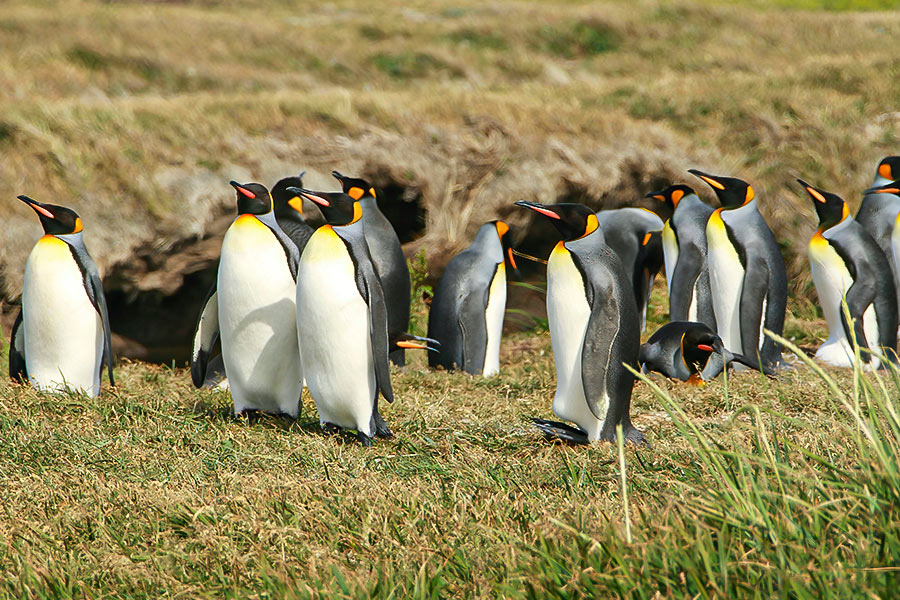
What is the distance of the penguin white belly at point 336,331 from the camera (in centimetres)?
473

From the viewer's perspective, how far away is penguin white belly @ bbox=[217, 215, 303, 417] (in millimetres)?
5070

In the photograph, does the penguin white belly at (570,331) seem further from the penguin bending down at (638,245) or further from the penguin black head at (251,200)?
the penguin bending down at (638,245)

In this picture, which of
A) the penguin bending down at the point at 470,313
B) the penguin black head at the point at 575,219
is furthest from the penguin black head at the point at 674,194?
the penguin black head at the point at 575,219

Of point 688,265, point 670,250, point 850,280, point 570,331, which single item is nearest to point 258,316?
point 570,331

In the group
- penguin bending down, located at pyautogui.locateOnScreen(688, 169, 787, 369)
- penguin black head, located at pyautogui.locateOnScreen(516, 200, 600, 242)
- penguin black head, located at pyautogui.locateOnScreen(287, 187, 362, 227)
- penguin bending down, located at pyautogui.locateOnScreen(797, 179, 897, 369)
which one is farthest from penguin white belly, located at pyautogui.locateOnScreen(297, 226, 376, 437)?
penguin bending down, located at pyautogui.locateOnScreen(797, 179, 897, 369)

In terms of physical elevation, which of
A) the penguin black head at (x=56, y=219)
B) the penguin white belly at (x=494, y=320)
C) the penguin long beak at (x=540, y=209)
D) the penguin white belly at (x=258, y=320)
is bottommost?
the penguin white belly at (x=494, y=320)

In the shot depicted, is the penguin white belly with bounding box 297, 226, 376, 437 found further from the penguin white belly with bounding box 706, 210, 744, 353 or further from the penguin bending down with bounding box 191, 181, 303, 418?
the penguin white belly with bounding box 706, 210, 744, 353

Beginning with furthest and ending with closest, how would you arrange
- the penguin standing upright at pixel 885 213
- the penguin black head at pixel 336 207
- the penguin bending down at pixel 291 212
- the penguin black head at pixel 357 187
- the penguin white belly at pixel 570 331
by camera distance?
1. the penguin standing upright at pixel 885 213
2. the penguin black head at pixel 357 187
3. the penguin bending down at pixel 291 212
4. the penguin black head at pixel 336 207
5. the penguin white belly at pixel 570 331

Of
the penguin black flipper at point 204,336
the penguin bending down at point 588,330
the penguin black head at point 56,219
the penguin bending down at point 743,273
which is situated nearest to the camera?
the penguin bending down at point 588,330

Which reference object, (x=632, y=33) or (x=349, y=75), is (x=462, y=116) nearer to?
(x=349, y=75)

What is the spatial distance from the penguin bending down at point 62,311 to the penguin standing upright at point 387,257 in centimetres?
223

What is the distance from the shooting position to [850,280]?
24.3 ft

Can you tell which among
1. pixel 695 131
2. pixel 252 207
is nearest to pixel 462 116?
pixel 695 131

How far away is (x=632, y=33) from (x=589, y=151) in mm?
9667
